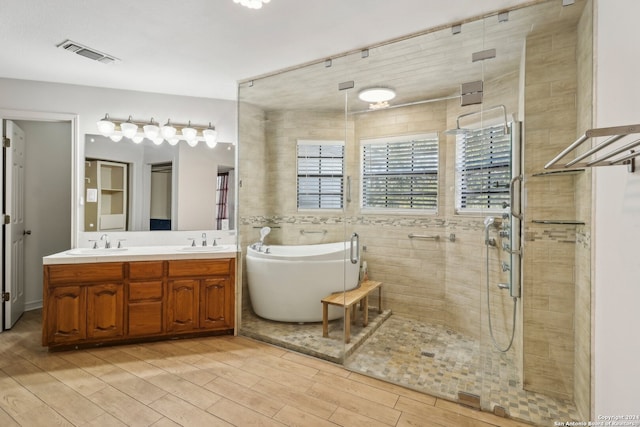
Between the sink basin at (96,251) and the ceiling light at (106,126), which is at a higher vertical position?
the ceiling light at (106,126)

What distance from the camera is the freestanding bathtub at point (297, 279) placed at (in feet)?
9.86

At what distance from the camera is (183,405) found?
1936 mm

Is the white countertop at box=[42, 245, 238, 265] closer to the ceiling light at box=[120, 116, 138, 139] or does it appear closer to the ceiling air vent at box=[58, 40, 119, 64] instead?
the ceiling light at box=[120, 116, 138, 139]

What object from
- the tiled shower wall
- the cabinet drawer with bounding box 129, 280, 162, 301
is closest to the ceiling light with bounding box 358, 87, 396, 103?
the tiled shower wall

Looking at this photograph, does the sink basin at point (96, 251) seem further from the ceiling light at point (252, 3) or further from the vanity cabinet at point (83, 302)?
the ceiling light at point (252, 3)

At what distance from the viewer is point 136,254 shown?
108 inches

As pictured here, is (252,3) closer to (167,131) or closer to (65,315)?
(167,131)

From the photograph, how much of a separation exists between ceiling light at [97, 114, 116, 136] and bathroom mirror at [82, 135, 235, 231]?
7 centimetres

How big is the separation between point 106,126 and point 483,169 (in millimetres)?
3508

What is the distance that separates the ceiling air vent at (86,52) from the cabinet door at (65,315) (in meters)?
1.92

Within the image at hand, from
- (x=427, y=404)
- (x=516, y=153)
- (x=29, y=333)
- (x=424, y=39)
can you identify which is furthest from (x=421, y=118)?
(x=29, y=333)

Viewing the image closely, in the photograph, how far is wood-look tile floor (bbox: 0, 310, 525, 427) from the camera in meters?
1.81

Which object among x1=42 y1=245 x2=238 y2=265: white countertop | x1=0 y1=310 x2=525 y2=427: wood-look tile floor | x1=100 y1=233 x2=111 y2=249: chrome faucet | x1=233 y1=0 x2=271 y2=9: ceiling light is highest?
x1=233 y1=0 x2=271 y2=9: ceiling light

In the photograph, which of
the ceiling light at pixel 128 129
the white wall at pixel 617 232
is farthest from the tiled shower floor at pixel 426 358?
the ceiling light at pixel 128 129
